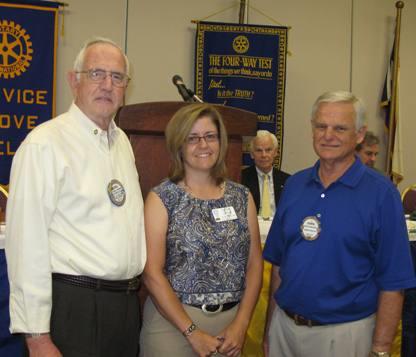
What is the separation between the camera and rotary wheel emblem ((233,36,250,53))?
5676 mm

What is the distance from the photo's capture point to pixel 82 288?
172 centimetres

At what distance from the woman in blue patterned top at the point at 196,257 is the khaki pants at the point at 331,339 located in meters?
0.20

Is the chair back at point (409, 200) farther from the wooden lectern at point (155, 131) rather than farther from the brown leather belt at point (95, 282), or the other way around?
Result: the brown leather belt at point (95, 282)

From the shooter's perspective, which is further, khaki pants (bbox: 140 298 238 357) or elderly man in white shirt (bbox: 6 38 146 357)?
khaki pants (bbox: 140 298 238 357)

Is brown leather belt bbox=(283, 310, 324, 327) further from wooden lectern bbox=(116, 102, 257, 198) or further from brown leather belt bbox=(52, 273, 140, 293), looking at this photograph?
wooden lectern bbox=(116, 102, 257, 198)

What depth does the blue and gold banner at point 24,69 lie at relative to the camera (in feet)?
16.6

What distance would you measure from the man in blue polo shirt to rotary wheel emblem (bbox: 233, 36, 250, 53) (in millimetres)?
3779

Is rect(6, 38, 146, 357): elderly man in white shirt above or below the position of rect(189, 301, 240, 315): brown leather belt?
above

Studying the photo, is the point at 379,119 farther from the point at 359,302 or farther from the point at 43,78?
the point at 359,302

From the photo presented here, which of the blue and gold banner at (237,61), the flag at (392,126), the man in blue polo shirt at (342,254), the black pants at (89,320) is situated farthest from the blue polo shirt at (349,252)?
the flag at (392,126)

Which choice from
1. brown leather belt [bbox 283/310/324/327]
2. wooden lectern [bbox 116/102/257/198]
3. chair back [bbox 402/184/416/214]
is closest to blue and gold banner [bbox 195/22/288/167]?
chair back [bbox 402/184/416/214]

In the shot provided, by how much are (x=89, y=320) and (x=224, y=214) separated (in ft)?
2.04

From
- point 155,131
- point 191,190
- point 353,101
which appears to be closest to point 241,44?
point 155,131

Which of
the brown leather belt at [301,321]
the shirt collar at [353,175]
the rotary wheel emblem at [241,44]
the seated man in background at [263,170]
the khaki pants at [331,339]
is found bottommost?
the khaki pants at [331,339]
